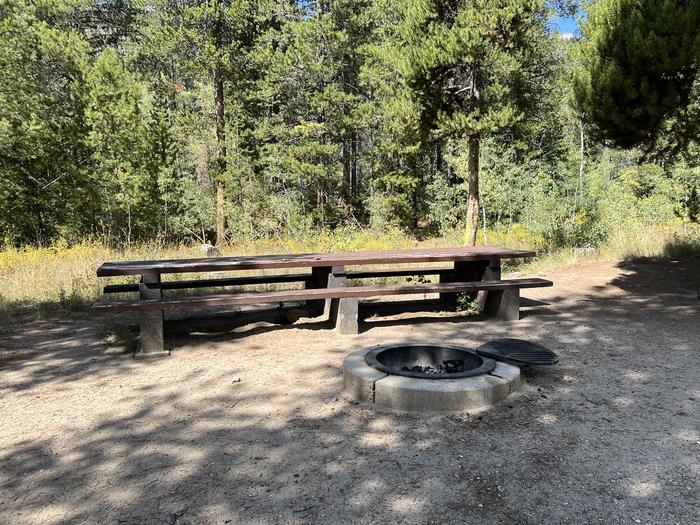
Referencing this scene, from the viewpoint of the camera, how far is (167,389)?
11.7 ft

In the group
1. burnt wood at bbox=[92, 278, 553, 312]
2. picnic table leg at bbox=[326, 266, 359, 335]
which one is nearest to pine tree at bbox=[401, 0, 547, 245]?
burnt wood at bbox=[92, 278, 553, 312]

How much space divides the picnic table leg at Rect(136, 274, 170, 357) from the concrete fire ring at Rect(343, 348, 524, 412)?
2.05 metres

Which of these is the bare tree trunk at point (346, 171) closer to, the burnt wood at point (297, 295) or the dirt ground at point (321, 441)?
the burnt wood at point (297, 295)

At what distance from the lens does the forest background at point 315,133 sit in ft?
33.8

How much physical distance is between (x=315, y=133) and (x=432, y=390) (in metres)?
17.3

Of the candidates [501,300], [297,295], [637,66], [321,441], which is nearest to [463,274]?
[501,300]

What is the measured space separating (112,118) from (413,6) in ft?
35.4

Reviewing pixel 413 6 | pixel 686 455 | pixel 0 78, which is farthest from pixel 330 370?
pixel 0 78

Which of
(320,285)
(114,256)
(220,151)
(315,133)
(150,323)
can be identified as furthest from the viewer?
(315,133)

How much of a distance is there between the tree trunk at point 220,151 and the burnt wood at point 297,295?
1274 cm

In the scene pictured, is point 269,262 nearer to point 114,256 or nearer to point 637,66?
point 637,66

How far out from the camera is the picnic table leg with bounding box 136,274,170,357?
4371 mm

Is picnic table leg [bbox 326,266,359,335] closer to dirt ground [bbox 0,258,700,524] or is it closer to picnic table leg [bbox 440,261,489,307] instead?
dirt ground [bbox 0,258,700,524]

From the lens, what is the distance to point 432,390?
3.00m
